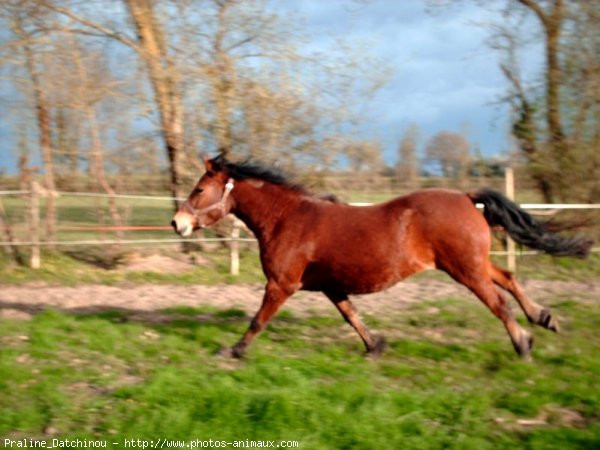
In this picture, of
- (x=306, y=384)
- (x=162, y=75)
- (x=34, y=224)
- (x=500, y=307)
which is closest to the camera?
(x=306, y=384)

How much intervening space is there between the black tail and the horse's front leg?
6.46ft

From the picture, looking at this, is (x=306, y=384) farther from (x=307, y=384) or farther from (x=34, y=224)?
(x=34, y=224)

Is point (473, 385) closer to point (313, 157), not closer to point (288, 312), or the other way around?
point (288, 312)

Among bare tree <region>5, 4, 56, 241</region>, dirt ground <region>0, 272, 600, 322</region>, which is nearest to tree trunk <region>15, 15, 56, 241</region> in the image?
bare tree <region>5, 4, 56, 241</region>

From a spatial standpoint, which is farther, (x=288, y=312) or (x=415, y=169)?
(x=415, y=169)

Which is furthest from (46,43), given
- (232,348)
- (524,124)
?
(524,124)

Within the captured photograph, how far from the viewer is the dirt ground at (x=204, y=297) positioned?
8.23 m

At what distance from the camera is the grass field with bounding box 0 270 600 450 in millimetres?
4250

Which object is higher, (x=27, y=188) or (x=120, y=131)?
(x=120, y=131)

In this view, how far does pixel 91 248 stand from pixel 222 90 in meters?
3.99

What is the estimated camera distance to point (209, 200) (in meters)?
6.41

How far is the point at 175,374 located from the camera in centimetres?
527

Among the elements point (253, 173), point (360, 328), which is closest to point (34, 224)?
point (253, 173)

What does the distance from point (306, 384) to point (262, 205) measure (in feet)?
6.48
